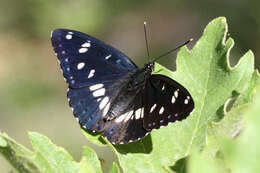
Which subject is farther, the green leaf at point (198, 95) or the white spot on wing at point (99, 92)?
the white spot on wing at point (99, 92)

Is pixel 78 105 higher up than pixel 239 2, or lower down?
higher up

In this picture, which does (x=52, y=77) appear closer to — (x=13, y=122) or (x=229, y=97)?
(x=13, y=122)

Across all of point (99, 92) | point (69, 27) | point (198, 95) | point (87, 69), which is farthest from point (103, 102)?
point (69, 27)

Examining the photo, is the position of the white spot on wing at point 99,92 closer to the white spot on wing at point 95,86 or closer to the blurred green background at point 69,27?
the white spot on wing at point 95,86

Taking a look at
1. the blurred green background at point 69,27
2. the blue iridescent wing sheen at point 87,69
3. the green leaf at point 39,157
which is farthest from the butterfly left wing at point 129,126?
the blurred green background at point 69,27

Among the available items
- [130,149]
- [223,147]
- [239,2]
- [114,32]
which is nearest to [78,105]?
[130,149]

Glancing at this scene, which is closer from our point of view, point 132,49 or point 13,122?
point 13,122

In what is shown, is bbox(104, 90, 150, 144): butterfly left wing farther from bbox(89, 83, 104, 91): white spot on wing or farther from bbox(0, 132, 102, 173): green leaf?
bbox(0, 132, 102, 173): green leaf
